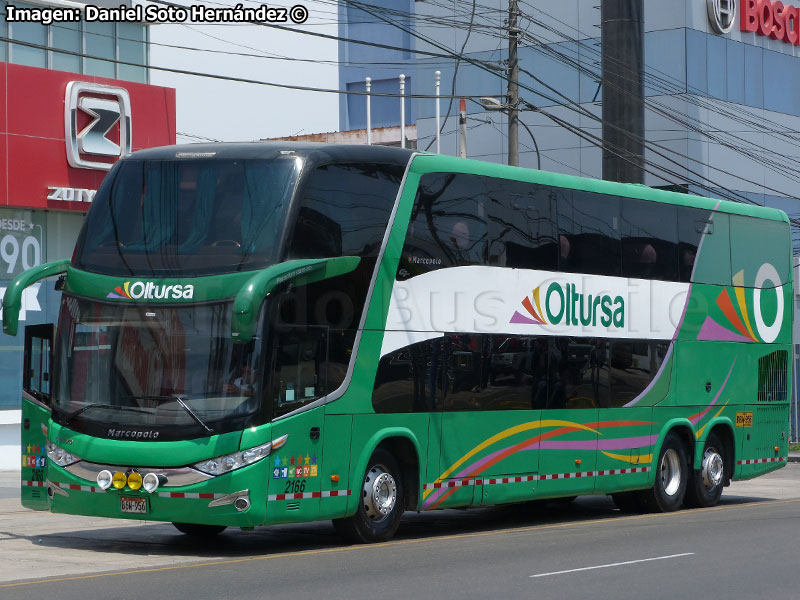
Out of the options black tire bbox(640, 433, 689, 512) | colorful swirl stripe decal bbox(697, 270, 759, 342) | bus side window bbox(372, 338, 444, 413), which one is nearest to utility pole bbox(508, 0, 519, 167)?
colorful swirl stripe decal bbox(697, 270, 759, 342)

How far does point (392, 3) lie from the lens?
6128 centimetres

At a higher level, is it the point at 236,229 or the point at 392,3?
the point at 392,3

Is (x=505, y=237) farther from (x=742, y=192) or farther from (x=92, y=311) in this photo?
(x=742, y=192)

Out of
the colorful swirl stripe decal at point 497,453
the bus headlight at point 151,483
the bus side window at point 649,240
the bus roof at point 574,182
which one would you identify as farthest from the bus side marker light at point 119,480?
the bus side window at point 649,240

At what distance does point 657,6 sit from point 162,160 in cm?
3261

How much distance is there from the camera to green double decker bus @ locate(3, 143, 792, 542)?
13.8 meters

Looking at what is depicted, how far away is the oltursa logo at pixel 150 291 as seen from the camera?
46.0ft

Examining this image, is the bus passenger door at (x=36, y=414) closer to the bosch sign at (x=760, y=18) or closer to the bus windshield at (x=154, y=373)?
the bus windshield at (x=154, y=373)

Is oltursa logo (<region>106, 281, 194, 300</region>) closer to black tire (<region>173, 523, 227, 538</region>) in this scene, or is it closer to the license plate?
the license plate

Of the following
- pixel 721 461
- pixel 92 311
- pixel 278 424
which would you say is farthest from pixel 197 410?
pixel 721 461

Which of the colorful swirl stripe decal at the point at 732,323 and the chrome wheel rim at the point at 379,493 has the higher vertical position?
the colorful swirl stripe decal at the point at 732,323

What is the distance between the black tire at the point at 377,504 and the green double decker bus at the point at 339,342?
0.03m

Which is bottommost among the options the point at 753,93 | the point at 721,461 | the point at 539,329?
the point at 721,461

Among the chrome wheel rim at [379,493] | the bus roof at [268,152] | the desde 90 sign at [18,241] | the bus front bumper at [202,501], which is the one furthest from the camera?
the desde 90 sign at [18,241]
